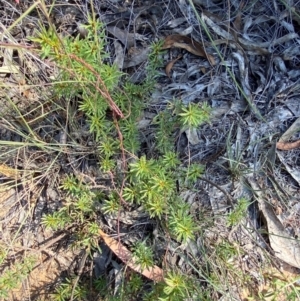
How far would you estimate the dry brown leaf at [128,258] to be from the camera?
1689 mm

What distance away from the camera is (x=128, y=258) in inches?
68.7

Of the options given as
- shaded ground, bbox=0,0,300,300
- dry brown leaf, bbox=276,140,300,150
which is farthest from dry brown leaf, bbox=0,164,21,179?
dry brown leaf, bbox=276,140,300,150

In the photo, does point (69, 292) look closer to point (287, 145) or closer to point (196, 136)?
point (196, 136)

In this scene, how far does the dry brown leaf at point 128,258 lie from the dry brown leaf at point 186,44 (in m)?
0.77

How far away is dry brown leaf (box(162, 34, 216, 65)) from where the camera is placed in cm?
190

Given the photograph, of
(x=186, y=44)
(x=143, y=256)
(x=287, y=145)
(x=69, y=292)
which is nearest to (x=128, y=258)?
(x=143, y=256)

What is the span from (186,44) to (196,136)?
1.23 ft

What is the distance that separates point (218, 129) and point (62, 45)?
2.50 feet

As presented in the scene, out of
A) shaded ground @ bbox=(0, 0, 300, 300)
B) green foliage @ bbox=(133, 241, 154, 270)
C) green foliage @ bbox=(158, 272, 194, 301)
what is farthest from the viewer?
shaded ground @ bbox=(0, 0, 300, 300)

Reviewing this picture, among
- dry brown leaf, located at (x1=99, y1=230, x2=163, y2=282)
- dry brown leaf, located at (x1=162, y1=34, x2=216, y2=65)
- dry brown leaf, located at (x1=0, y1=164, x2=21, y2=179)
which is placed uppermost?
dry brown leaf, located at (x1=162, y1=34, x2=216, y2=65)

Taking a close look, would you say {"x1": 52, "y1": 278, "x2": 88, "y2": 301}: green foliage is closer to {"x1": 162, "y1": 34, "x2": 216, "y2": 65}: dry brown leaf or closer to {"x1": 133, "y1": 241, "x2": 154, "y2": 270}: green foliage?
{"x1": 133, "y1": 241, "x2": 154, "y2": 270}: green foliage

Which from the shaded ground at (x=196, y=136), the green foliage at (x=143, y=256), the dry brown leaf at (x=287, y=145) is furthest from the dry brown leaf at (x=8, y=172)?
the dry brown leaf at (x=287, y=145)

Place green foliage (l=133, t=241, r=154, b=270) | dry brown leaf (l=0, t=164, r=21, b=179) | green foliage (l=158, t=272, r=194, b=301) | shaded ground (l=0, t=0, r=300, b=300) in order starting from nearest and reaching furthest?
1. green foliage (l=158, t=272, r=194, b=301)
2. green foliage (l=133, t=241, r=154, b=270)
3. shaded ground (l=0, t=0, r=300, b=300)
4. dry brown leaf (l=0, t=164, r=21, b=179)

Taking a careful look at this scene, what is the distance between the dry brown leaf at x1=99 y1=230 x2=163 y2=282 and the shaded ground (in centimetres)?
5
